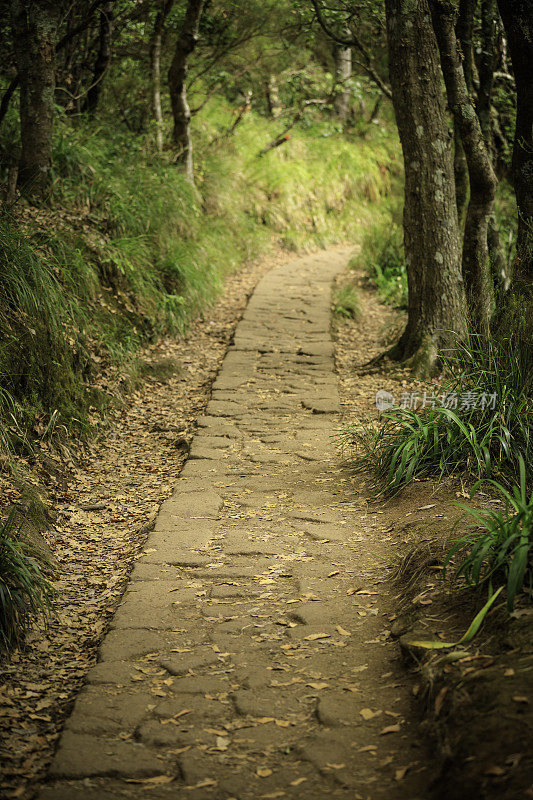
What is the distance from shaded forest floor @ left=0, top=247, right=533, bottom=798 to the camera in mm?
1880

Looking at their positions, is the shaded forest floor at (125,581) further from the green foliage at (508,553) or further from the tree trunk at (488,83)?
the tree trunk at (488,83)

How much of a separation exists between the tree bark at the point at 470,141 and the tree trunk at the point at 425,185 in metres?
0.12

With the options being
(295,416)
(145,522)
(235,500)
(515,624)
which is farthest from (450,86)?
(515,624)

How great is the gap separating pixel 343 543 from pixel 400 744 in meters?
1.42

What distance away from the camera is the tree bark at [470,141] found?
5559mm

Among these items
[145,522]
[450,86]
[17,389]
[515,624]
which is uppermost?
[450,86]

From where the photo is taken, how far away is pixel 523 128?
4.81 m

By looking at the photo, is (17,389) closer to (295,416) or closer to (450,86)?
(295,416)

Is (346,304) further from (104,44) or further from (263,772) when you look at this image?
(263,772)

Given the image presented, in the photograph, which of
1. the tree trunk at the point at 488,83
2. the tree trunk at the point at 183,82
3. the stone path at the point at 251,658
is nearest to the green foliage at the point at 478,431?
the stone path at the point at 251,658

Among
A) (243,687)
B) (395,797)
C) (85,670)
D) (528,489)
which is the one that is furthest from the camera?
(528,489)

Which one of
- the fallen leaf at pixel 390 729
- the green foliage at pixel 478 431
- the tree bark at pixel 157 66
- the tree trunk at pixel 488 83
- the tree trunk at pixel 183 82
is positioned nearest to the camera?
the fallen leaf at pixel 390 729

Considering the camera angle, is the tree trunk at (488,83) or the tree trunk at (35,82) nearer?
the tree trunk at (35,82)

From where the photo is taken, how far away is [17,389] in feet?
13.9
